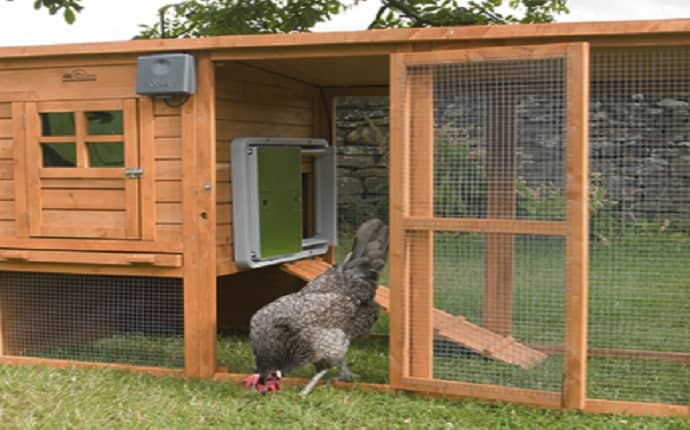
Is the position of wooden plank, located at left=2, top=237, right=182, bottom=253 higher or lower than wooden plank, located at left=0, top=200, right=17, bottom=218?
lower

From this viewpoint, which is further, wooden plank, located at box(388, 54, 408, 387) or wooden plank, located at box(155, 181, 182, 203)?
wooden plank, located at box(155, 181, 182, 203)

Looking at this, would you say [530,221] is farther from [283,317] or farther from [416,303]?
[283,317]

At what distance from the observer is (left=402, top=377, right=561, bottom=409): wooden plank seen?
4281mm

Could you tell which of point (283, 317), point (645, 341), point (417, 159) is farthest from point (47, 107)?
point (645, 341)

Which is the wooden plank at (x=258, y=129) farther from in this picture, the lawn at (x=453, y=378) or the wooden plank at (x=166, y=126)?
the lawn at (x=453, y=378)

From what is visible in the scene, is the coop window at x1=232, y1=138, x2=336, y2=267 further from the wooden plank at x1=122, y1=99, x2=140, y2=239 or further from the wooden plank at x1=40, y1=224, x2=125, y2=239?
the wooden plank at x1=40, y1=224, x2=125, y2=239

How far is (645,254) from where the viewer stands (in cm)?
652

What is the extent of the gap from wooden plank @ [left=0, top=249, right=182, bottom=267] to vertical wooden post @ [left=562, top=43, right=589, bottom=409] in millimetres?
2391

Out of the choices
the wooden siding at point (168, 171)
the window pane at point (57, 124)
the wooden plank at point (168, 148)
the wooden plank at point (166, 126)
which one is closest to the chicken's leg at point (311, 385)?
the wooden siding at point (168, 171)

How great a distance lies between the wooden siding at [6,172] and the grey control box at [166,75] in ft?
3.69

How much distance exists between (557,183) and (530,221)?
241mm

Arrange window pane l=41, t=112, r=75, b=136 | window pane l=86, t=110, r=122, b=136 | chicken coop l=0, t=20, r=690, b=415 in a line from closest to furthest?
chicken coop l=0, t=20, r=690, b=415, window pane l=86, t=110, r=122, b=136, window pane l=41, t=112, r=75, b=136

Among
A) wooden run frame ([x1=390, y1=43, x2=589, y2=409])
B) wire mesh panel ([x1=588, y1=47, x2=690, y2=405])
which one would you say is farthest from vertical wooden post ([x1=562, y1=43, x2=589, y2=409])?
wire mesh panel ([x1=588, y1=47, x2=690, y2=405])

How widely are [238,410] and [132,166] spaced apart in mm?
1753
